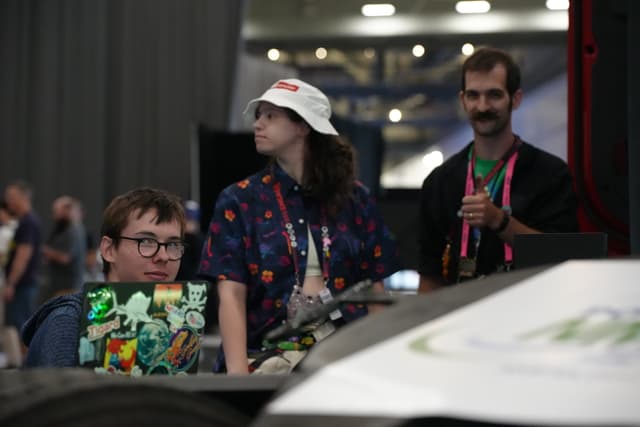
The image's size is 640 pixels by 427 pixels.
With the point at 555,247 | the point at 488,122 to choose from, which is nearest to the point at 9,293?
the point at 488,122

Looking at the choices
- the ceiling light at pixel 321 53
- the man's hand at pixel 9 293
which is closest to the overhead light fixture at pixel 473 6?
the ceiling light at pixel 321 53

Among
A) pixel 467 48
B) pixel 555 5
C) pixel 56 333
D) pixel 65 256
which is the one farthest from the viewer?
pixel 467 48

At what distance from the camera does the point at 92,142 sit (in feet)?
42.5

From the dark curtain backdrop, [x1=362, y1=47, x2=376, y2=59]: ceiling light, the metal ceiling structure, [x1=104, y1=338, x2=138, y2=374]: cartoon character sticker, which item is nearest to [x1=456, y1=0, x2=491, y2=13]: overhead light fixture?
the metal ceiling structure

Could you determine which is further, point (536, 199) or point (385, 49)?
point (385, 49)

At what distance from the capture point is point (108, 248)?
8.71 feet

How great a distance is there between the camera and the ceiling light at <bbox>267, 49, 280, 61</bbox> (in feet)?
44.5

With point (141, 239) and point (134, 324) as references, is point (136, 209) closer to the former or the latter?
point (141, 239)

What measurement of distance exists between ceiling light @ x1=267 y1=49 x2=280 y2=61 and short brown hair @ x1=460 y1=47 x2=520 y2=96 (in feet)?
34.9

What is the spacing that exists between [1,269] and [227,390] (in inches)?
375

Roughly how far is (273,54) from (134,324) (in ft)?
39.3

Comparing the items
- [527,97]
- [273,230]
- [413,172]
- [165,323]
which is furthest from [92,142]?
[165,323]

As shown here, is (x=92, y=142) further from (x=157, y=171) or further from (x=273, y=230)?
(x=273, y=230)

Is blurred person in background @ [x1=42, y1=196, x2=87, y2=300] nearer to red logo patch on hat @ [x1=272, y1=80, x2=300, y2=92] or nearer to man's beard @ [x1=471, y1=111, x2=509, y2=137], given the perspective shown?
red logo patch on hat @ [x1=272, y1=80, x2=300, y2=92]
